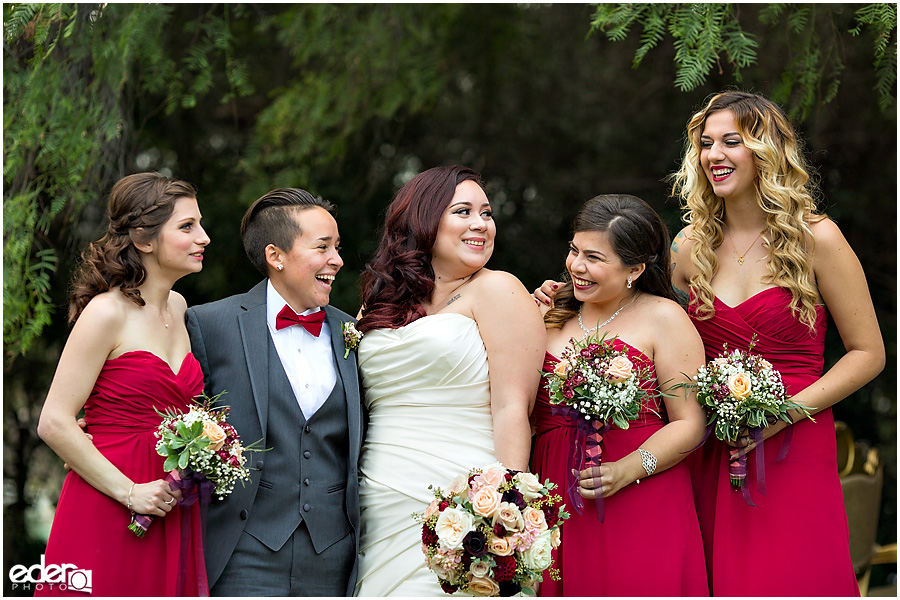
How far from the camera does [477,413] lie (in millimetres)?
4152

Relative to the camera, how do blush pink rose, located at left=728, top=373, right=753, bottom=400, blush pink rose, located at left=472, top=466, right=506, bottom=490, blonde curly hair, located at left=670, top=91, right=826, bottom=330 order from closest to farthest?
blush pink rose, located at left=472, top=466, right=506, bottom=490, blush pink rose, located at left=728, top=373, right=753, bottom=400, blonde curly hair, located at left=670, top=91, right=826, bottom=330

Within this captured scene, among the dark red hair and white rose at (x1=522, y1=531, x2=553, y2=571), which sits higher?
the dark red hair

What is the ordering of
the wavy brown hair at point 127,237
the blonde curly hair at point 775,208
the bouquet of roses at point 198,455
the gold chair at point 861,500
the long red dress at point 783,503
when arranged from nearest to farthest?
the bouquet of roses at point 198,455, the wavy brown hair at point 127,237, the long red dress at point 783,503, the blonde curly hair at point 775,208, the gold chair at point 861,500

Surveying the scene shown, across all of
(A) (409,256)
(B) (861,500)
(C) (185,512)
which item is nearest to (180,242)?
(A) (409,256)

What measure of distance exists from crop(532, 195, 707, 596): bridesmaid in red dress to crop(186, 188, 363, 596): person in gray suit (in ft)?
3.18

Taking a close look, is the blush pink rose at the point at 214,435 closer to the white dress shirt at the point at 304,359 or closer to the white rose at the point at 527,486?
the white dress shirt at the point at 304,359

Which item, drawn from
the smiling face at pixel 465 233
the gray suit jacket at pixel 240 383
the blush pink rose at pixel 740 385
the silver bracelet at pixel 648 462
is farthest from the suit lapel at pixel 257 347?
the blush pink rose at pixel 740 385

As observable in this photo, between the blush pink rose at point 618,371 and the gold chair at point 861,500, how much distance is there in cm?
449

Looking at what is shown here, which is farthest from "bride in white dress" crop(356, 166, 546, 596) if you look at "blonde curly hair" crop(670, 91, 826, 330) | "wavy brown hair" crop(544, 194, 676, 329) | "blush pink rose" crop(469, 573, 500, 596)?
"blonde curly hair" crop(670, 91, 826, 330)

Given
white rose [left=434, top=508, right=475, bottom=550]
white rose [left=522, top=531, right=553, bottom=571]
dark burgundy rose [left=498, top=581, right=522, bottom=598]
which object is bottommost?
dark burgundy rose [left=498, top=581, right=522, bottom=598]

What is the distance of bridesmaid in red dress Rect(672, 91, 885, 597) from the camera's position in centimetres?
405

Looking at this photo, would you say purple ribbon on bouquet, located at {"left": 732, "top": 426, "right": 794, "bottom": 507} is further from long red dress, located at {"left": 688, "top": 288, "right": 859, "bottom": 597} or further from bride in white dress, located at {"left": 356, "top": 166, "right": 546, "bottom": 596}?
bride in white dress, located at {"left": 356, "top": 166, "right": 546, "bottom": 596}

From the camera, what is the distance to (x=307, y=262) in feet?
13.9

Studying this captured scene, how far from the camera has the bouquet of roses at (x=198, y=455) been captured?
11.6 ft
